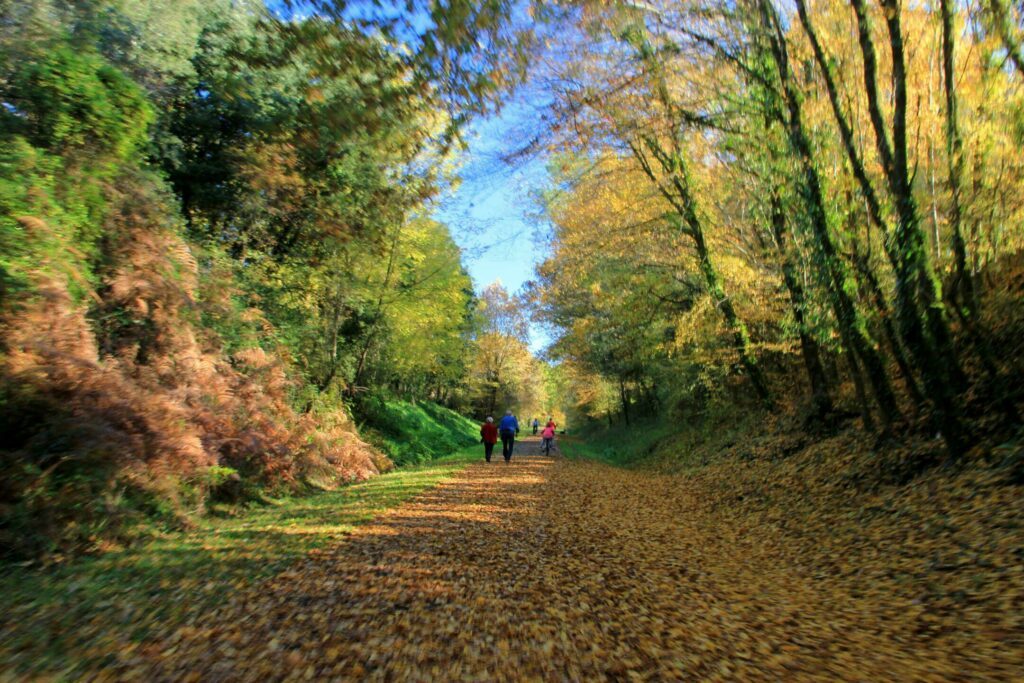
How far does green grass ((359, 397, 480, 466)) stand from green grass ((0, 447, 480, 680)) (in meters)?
10.1

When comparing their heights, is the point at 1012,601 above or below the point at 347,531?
below

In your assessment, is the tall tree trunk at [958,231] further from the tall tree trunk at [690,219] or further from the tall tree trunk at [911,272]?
the tall tree trunk at [690,219]

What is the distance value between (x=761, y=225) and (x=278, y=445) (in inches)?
441

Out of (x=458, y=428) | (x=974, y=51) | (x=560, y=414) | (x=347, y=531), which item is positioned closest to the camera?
(x=347, y=531)

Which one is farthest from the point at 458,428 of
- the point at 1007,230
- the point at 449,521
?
the point at 1007,230

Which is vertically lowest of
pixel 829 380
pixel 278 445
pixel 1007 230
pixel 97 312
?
pixel 278 445

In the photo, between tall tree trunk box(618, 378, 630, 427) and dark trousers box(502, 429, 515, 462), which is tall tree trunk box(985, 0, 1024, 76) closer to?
dark trousers box(502, 429, 515, 462)

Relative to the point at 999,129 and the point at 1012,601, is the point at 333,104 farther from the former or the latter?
the point at 999,129

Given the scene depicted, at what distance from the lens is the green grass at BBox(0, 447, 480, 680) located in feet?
12.2

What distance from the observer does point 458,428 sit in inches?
1265

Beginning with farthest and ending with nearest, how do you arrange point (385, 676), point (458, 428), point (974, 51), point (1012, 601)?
1. point (458, 428)
2. point (974, 51)
3. point (1012, 601)
4. point (385, 676)

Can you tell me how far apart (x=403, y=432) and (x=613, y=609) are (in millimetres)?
16653

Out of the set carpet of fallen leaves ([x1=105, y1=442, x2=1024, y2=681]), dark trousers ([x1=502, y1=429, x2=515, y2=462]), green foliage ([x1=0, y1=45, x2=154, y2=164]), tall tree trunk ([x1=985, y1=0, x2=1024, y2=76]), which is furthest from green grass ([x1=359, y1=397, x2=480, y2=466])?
tall tree trunk ([x1=985, y1=0, x2=1024, y2=76])

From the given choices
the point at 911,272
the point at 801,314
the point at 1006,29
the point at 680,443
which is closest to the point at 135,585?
the point at 911,272
